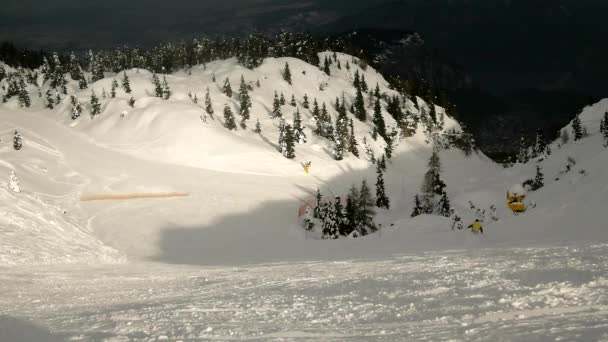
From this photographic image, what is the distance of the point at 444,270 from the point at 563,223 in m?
10.7

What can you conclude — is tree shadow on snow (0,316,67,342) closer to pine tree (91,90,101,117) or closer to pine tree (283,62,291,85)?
pine tree (91,90,101,117)

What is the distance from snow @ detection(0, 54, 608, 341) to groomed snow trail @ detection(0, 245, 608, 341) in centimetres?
5

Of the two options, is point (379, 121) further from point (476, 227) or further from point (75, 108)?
point (476, 227)

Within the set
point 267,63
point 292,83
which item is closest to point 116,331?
point 292,83

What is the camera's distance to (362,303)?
30.7ft

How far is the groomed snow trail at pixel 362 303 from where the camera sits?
23.3 feet

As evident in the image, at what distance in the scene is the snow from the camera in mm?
8016

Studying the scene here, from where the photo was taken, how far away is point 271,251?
33250 millimetres

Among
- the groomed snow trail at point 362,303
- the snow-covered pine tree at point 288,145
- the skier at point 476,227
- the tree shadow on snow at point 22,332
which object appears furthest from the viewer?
the snow-covered pine tree at point 288,145

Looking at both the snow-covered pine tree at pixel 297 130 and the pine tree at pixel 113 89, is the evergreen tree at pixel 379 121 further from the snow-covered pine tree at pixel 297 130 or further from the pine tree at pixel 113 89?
the pine tree at pixel 113 89

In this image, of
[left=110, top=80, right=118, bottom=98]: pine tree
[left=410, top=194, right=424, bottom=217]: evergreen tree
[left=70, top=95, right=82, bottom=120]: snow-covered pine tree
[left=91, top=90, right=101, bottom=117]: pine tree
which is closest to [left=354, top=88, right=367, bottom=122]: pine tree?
[left=110, top=80, right=118, bottom=98]: pine tree

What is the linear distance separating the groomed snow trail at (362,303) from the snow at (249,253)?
5 cm

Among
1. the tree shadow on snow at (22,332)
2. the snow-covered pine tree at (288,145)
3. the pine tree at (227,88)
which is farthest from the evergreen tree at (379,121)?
the tree shadow on snow at (22,332)

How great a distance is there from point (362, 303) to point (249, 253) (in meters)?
24.0
